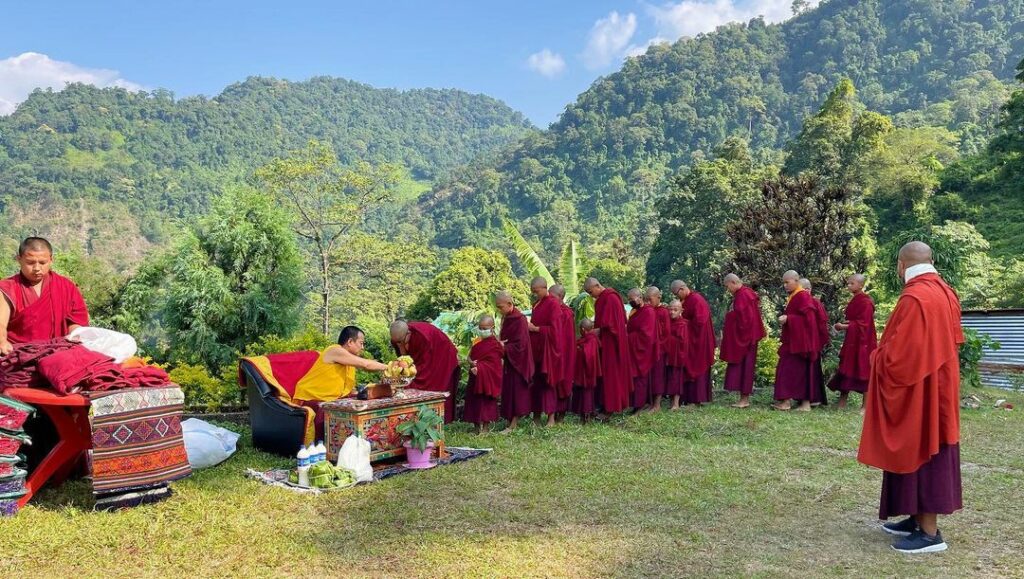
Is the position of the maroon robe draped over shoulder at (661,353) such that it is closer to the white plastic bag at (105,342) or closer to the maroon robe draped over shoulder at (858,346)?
the maroon robe draped over shoulder at (858,346)

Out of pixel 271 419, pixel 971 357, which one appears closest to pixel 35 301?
pixel 271 419

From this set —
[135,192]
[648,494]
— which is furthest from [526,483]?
[135,192]

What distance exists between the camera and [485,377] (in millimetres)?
8898

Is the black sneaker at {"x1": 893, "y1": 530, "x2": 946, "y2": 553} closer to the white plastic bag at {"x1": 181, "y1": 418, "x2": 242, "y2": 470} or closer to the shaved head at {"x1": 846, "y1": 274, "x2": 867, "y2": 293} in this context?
the white plastic bag at {"x1": 181, "y1": 418, "x2": 242, "y2": 470}

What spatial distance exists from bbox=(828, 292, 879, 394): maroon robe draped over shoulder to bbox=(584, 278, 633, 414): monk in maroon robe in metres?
3.11

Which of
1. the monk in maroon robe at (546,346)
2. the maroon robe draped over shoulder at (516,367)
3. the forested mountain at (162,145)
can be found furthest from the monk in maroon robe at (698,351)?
the forested mountain at (162,145)

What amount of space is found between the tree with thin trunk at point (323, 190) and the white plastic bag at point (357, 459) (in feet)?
56.5

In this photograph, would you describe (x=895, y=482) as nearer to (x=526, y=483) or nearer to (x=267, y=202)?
(x=526, y=483)

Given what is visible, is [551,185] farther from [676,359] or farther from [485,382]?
[485,382]

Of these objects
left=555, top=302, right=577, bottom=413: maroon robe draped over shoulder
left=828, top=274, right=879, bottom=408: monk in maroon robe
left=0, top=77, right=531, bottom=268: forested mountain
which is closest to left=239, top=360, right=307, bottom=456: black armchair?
left=555, top=302, right=577, bottom=413: maroon robe draped over shoulder

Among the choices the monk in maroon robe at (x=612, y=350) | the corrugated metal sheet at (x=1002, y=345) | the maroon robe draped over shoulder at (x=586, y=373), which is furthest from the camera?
the corrugated metal sheet at (x=1002, y=345)

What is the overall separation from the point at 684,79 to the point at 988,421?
7508cm

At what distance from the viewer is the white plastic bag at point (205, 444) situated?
6.94m

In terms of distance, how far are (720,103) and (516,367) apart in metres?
73.2
